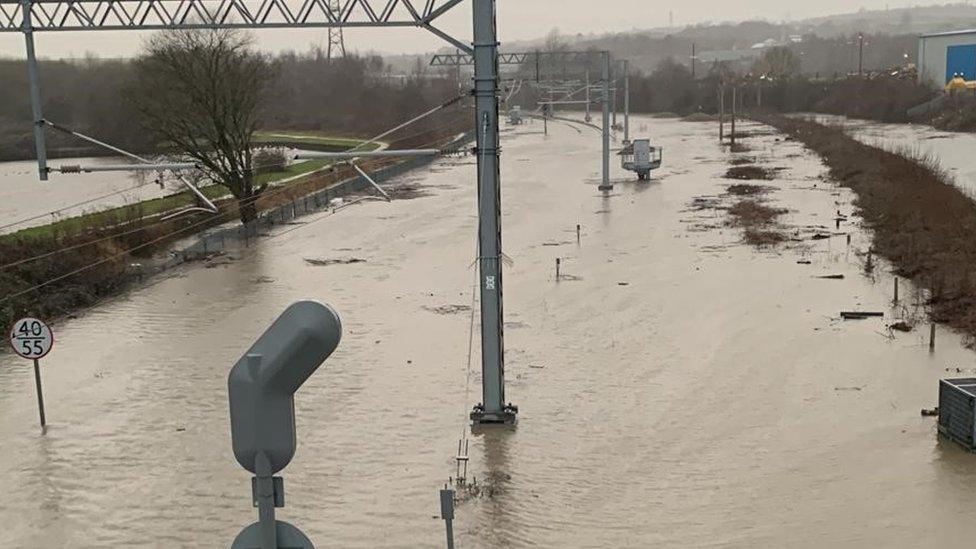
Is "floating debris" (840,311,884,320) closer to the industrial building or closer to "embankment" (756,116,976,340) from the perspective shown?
"embankment" (756,116,976,340)

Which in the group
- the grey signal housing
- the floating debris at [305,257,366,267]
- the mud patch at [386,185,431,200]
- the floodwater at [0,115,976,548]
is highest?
the grey signal housing

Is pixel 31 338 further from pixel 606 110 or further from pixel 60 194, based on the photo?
pixel 60 194

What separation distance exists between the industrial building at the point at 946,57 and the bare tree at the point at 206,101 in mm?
69049

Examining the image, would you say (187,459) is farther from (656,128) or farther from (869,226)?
(656,128)

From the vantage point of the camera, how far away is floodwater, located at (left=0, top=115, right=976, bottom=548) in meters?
12.4

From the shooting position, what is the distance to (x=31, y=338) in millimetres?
15414

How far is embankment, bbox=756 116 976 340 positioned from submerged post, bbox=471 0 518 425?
33.3 feet

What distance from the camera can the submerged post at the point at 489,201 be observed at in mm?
13898

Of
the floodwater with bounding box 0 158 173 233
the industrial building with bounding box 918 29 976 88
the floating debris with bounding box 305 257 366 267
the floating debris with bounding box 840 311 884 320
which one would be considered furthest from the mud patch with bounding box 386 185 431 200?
the industrial building with bounding box 918 29 976 88

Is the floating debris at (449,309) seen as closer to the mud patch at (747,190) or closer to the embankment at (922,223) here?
the embankment at (922,223)

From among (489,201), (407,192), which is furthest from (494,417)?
(407,192)

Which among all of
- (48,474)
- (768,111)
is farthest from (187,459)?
(768,111)

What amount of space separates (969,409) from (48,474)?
12.4 meters

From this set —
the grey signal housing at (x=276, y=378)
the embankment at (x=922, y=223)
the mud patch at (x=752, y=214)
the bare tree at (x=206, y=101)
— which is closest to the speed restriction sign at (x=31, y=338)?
the grey signal housing at (x=276, y=378)
